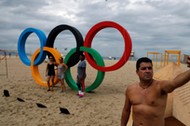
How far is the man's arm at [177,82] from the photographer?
2.01 metres

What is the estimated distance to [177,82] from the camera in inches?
81.7

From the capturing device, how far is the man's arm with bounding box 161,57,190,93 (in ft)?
6.59

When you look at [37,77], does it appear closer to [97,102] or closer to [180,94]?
[97,102]

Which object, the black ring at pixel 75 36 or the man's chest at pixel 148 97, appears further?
the black ring at pixel 75 36

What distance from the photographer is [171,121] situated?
460 cm

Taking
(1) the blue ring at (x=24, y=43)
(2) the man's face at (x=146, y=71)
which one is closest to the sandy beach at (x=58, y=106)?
(1) the blue ring at (x=24, y=43)

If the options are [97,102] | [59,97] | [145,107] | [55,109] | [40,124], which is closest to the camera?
[145,107]

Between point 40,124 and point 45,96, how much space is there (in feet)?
9.85

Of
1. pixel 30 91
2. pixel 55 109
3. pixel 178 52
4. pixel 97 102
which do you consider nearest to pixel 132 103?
pixel 55 109

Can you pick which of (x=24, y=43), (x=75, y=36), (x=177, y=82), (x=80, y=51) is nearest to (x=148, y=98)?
(x=177, y=82)

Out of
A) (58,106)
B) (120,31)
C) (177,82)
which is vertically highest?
(120,31)

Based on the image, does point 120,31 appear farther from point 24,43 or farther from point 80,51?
point 24,43

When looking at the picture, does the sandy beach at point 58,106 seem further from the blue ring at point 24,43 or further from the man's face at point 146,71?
the man's face at point 146,71

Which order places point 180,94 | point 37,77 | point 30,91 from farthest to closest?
point 37,77, point 30,91, point 180,94
